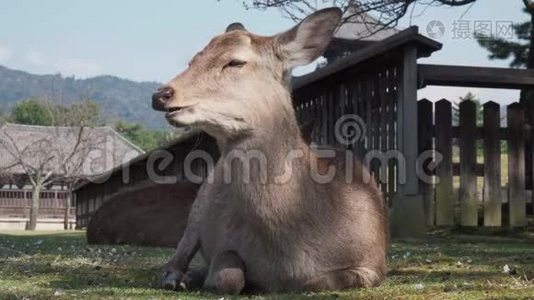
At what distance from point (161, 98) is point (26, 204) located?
55.9 meters

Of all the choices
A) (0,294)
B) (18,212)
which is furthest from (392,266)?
(18,212)

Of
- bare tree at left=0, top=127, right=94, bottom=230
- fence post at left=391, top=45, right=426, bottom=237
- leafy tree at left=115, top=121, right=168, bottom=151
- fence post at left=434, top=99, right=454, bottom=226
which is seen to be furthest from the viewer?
leafy tree at left=115, top=121, right=168, bottom=151

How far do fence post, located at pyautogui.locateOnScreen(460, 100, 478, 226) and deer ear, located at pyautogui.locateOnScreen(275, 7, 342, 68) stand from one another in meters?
7.04

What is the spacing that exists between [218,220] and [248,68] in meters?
0.95

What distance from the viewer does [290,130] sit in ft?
16.1

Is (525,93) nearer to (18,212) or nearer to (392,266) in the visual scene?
(392,266)

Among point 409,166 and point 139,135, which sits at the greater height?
point 139,135

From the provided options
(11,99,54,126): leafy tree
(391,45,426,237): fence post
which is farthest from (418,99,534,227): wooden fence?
(11,99,54,126): leafy tree

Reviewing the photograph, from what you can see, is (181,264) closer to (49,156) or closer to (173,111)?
(173,111)

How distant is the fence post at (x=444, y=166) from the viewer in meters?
11.7

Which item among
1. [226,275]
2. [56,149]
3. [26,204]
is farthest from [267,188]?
[56,149]

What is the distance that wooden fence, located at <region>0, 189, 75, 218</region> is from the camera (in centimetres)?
5584

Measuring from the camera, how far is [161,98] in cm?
439

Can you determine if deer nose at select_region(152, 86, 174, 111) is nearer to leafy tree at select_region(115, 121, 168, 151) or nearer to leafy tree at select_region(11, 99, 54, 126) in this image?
leafy tree at select_region(11, 99, 54, 126)
